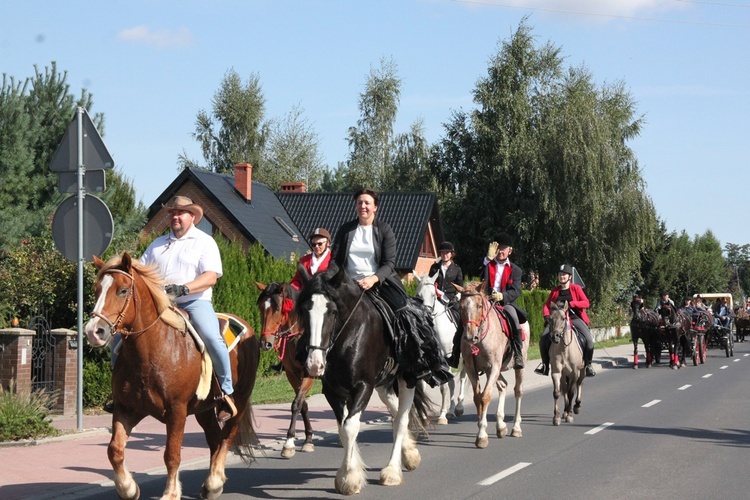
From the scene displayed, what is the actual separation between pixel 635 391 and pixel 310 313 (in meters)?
14.7

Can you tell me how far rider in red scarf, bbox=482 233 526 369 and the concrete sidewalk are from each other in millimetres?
2860

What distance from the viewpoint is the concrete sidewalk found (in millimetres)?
8914

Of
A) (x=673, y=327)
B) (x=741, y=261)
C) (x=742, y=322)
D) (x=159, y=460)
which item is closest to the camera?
(x=159, y=460)

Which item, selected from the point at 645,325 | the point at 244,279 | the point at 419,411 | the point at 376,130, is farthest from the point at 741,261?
the point at 419,411

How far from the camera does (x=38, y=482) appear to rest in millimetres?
8961

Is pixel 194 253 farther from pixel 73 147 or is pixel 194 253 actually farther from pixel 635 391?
pixel 635 391

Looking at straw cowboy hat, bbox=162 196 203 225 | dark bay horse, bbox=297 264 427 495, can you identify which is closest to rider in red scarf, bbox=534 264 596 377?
dark bay horse, bbox=297 264 427 495

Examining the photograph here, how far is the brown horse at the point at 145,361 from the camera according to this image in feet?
23.0

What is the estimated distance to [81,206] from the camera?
41.1 ft

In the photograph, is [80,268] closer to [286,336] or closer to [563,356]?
[286,336]

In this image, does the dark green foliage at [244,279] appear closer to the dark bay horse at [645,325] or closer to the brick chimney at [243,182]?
the dark bay horse at [645,325]

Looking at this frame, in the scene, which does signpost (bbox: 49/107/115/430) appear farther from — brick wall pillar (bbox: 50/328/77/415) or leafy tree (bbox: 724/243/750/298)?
leafy tree (bbox: 724/243/750/298)

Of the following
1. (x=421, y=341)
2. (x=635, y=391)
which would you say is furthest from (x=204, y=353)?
(x=635, y=391)

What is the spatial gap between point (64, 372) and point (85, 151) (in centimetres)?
381
